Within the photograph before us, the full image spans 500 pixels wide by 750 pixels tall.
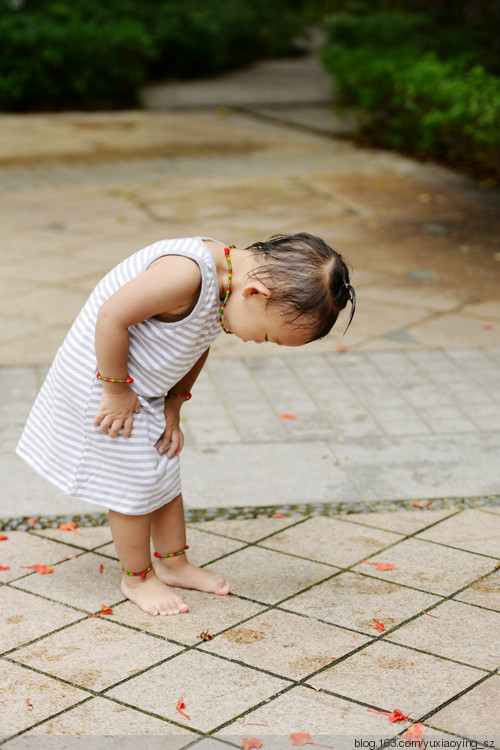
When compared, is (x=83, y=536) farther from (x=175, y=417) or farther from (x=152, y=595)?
(x=175, y=417)

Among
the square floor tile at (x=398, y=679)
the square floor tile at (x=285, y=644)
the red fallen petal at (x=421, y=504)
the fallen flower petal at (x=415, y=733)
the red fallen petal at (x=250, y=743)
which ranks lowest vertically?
the red fallen petal at (x=421, y=504)

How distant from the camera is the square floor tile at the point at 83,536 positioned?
9.87 ft

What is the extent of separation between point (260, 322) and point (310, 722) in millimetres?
949

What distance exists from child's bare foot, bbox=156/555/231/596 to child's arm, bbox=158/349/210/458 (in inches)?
→ 13.7

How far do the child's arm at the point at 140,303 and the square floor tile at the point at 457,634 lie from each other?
103 centimetres

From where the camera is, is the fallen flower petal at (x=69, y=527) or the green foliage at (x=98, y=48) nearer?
the fallen flower petal at (x=69, y=527)


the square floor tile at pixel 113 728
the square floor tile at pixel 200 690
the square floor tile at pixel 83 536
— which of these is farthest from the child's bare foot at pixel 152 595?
the square floor tile at pixel 113 728

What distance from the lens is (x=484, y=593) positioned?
2701 millimetres

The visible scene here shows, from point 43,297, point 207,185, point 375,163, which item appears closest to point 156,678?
point 43,297

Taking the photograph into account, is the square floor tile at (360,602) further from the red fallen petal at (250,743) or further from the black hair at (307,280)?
the black hair at (307,280)

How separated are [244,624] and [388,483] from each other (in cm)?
104

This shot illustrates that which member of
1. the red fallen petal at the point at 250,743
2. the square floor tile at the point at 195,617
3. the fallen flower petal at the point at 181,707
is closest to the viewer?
the red fallen petal at the point at 250,743

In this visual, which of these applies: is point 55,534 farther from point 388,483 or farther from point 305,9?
point 305,9

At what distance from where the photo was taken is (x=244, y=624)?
2.56 meters
